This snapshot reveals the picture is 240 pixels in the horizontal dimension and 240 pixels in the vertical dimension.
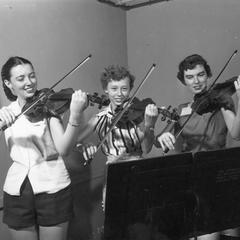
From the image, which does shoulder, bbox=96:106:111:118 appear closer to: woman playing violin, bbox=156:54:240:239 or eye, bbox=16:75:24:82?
woman playing violin, bbox=156:54:240:239

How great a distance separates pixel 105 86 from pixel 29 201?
567 millimetres

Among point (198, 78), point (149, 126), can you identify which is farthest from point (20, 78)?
point (198, 78)

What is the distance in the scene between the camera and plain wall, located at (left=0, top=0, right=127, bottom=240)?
139 cm

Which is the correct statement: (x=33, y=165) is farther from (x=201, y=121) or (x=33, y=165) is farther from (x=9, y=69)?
(x=201, y=121)

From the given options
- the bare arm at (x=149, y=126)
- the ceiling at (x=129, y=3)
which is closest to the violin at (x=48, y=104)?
the bare arm at (x=149, y=126)

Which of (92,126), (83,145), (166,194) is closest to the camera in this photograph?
(166,194)

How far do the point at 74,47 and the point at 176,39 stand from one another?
1.94 ft

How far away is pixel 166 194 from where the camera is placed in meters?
1.03

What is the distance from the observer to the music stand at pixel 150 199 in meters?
0.96

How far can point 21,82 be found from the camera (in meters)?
1.27

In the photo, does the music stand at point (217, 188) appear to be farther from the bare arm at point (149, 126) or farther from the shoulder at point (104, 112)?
the shoulder at point (104, 112)

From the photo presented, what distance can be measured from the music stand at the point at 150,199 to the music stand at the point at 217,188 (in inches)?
1.6

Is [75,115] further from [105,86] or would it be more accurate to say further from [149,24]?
[149,24]

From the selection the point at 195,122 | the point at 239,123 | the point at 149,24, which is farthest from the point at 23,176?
the point at 149,24
